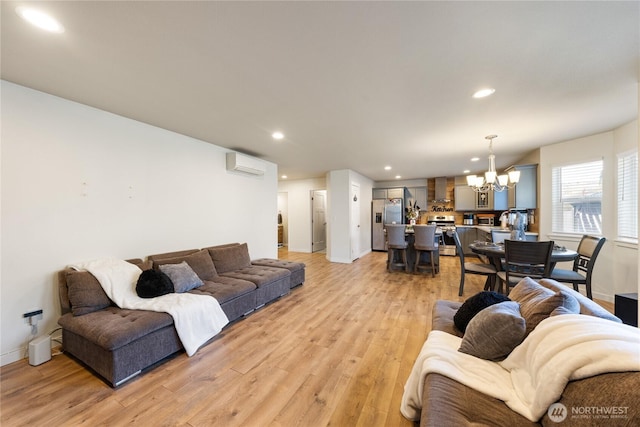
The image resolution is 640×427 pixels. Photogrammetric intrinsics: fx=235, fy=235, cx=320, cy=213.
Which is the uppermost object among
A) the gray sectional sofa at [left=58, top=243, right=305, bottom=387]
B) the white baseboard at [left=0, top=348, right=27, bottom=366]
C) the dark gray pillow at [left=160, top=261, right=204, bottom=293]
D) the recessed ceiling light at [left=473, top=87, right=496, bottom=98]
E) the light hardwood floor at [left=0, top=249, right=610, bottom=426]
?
the recessed ceiling light at [left=473, top=87, right=496, bottom=98]

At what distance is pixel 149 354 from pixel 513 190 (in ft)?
20.2

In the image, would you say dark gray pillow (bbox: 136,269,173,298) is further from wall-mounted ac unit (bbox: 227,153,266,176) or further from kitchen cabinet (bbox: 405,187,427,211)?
kitchen cabinet (bbox: 405,187,427,211)

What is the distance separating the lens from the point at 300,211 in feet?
24.7

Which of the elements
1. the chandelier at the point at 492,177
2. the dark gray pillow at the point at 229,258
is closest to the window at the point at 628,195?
the chandelier at the point at 492,177

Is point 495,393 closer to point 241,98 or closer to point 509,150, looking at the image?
point 241,98

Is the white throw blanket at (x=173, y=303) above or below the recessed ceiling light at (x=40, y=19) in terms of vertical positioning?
below

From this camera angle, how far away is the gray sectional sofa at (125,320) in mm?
1797

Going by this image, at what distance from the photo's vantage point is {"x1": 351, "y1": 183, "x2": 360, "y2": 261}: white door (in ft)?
20.4

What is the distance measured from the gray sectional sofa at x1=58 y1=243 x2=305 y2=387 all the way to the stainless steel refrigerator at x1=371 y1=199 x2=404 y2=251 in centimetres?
524

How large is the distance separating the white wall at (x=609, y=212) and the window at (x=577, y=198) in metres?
0.11

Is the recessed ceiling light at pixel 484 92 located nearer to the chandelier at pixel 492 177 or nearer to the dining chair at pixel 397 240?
the chandelier at pixel 492 177

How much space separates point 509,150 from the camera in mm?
4332

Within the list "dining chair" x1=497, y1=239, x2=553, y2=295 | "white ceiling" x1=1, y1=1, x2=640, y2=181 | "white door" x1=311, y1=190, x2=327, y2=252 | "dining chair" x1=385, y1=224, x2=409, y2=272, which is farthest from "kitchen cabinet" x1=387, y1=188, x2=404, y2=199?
"dining chair" x1=497, y1=239, x2=553, y2=295

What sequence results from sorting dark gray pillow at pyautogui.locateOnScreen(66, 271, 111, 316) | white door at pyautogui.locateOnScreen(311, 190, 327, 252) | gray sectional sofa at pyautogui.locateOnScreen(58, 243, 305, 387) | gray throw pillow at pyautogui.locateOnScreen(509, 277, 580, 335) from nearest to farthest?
gray throw pillow at pyautogui.locateOnScreen(509, 277, 580, 335) < gray sectional sofa at pyautogui.locateOnScreen(58, 243, 305, 387) < dark gray pillow at pyautogui.locateOnScreen(66, 271, 111, 316) < white door at pyautogui.locateOnScreen(311, 190, 327, 252)
